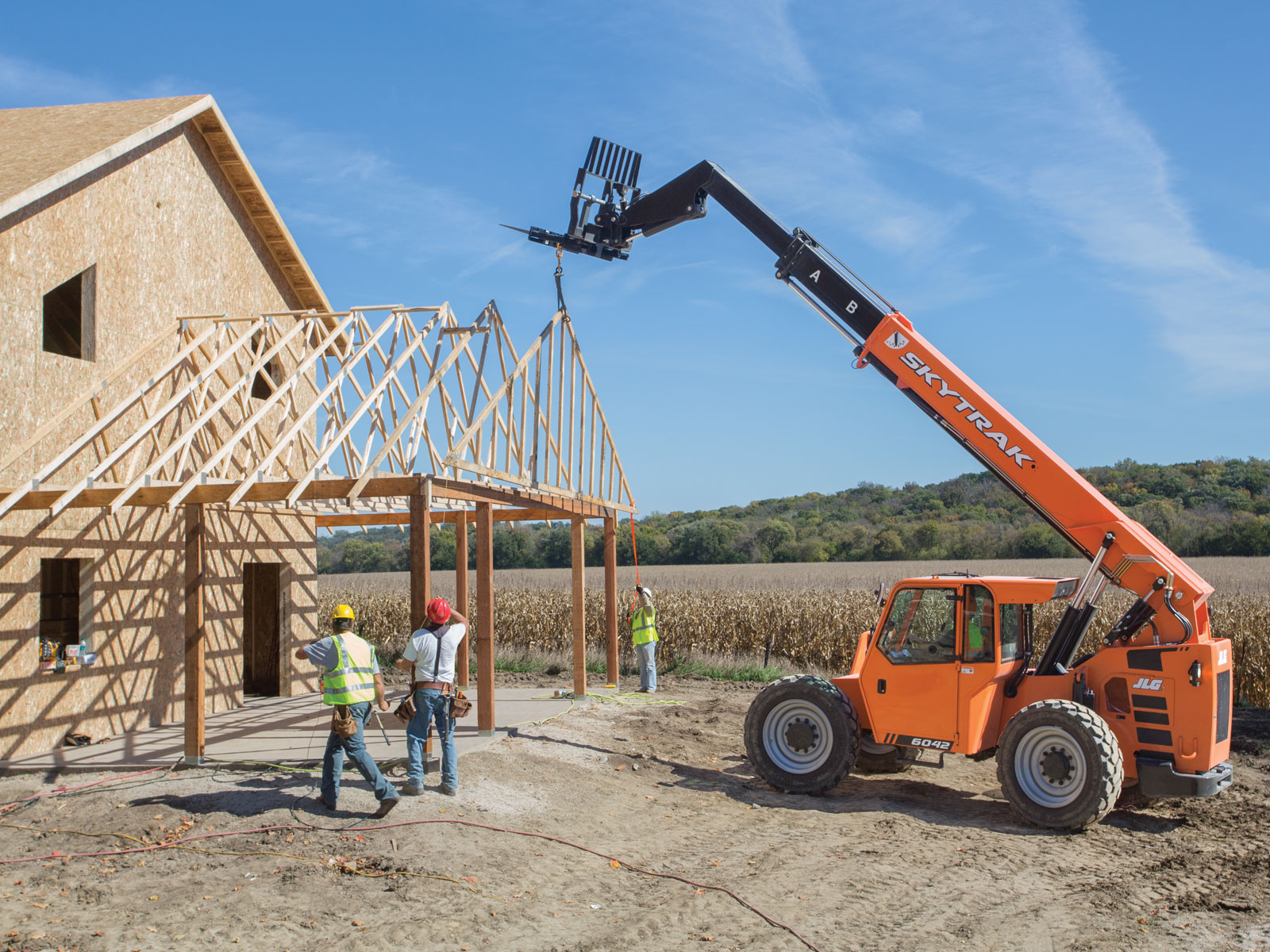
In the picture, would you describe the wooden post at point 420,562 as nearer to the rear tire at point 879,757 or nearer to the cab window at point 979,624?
the rear tire at point 879,757

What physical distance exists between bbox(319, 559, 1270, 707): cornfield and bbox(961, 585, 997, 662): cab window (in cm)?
956

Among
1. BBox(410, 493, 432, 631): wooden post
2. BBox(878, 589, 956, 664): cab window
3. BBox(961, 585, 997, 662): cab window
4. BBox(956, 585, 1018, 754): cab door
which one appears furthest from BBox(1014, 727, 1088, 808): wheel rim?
BBox(410, 493, 432, 631): wooden post

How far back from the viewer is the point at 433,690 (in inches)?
358

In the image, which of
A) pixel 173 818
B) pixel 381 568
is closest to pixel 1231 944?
pixel 173 818

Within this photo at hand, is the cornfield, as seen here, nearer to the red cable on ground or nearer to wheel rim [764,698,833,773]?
wheel rim [764,698,833,773]

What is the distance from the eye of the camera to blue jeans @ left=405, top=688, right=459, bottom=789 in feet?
29.7

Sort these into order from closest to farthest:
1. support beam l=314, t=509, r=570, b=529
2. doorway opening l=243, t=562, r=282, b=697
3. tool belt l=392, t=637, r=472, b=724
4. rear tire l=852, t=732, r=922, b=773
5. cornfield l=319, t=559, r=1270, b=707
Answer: tool belt l=392, t=637, r=472, b=724 → rear tire l=852, t=732, r=922, b=773 → support beam l=314, t=509, r=570, b=529 → doorway opening l=243, t=562, r=282, b=697 → cornfield l=319, t=559, r=1270, b=707

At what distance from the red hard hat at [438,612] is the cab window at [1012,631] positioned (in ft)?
17.6

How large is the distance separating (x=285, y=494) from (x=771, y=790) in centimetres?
598

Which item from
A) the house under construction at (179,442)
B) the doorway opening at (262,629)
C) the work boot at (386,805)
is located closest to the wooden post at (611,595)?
the house under construction at (179,442)

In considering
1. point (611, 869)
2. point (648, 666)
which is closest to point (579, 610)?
point (648, 666)

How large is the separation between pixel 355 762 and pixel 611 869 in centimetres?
244

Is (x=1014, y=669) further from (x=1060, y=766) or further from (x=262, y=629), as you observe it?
(x=262, y=629)

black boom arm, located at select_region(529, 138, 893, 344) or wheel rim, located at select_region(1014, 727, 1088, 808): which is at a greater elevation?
black boom arm, located at select_region(529, 138, 893, 344)
